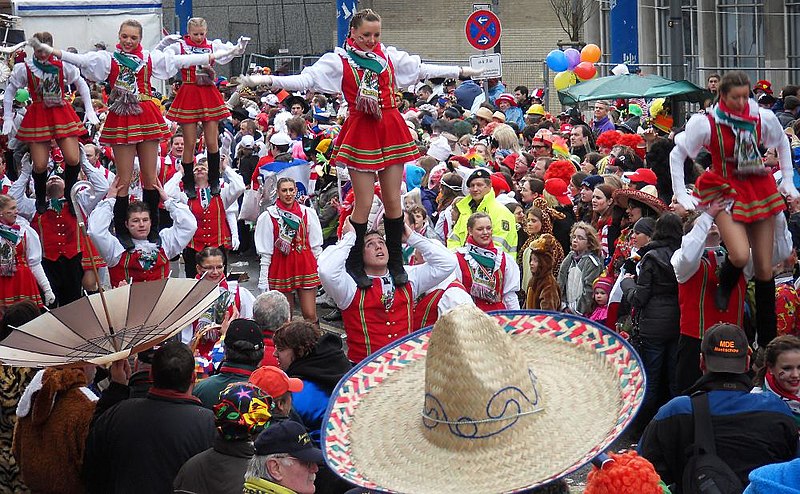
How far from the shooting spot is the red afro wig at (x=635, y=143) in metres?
13.5

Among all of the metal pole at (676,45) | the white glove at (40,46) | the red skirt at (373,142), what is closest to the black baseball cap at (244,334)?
the red skirt at (373,142)

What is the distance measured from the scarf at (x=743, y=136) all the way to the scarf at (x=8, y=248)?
6.18m

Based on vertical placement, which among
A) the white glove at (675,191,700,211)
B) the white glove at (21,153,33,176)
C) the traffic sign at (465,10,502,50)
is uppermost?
the traffic sign at (465,10,502,50)

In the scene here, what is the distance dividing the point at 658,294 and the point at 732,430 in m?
3.16

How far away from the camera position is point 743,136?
7.17m

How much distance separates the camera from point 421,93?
24.2 m

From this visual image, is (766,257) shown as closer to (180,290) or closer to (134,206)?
(180,290)

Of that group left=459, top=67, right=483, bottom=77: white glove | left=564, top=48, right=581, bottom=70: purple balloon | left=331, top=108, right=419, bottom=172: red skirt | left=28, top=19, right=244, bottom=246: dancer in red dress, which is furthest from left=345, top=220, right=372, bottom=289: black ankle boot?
left=564, top=48, right=581, bottom=70: purple balloon

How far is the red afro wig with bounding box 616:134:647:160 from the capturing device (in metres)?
13.5

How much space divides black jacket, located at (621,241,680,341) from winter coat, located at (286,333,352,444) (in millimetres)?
2980

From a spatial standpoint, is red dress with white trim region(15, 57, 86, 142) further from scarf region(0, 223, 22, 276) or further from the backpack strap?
the backpack strap

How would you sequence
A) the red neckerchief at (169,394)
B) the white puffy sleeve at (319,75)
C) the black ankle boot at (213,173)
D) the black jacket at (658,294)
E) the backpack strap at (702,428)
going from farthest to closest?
the black ankle boot at (213,173) < the black jacket at (658,294) < the white puffy sleeve at (319,75) < the red neckerchief at (169,394) < the backpack strap at (702,428)

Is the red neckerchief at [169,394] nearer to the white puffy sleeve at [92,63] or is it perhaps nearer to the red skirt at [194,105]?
the white puffy sleeve at [92,63]

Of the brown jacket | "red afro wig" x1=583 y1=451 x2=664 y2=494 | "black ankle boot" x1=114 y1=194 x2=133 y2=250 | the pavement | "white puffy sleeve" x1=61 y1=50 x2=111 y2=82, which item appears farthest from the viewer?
"white puffy sleeve" x1=61 y1=50 x2=111 y2=82
